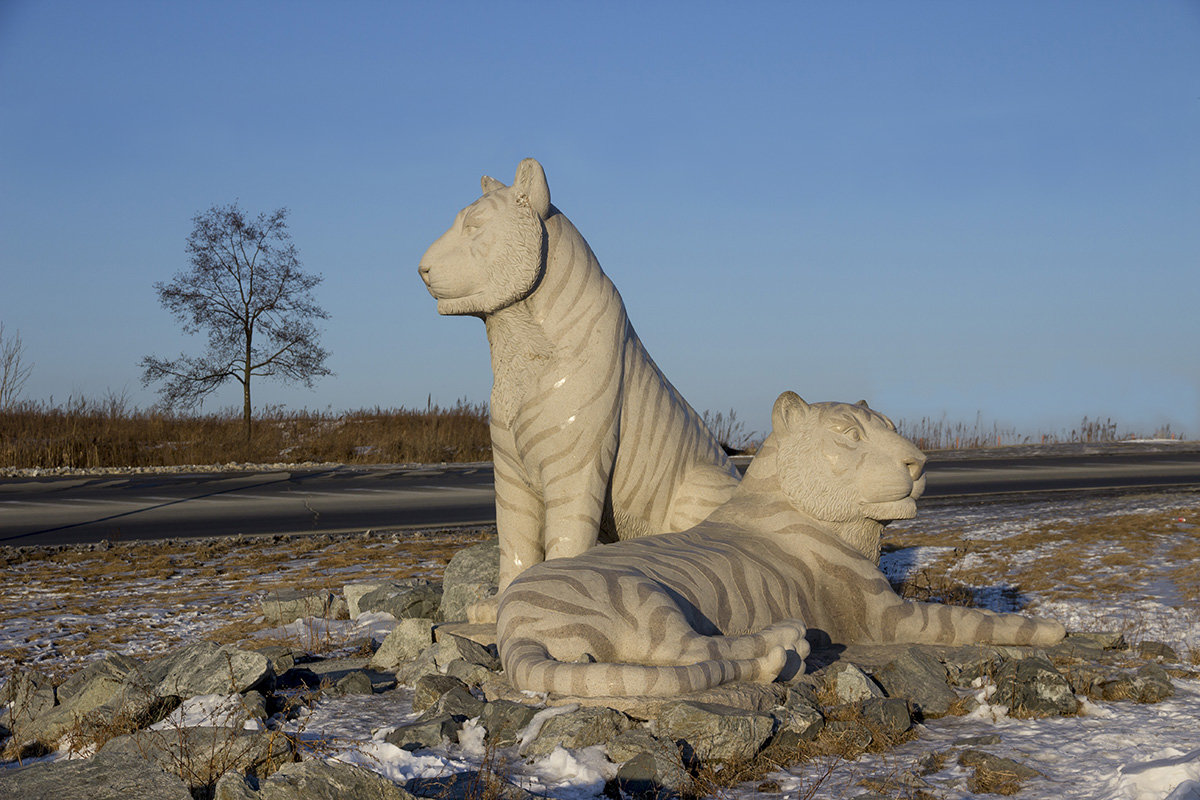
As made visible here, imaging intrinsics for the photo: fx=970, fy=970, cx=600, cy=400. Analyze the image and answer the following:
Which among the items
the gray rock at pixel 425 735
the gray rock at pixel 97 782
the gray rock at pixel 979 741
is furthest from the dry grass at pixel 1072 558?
the gray rock at pixel 97 782

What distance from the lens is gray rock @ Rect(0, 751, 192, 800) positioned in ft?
9.73

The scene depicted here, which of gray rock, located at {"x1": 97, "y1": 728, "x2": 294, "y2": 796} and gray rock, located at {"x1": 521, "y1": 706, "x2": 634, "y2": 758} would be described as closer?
gray rock, located at {"x1": 97, "y1": 728, "x2": 294, "y2": 796}

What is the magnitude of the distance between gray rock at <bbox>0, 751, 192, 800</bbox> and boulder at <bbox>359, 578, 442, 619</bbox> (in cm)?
362

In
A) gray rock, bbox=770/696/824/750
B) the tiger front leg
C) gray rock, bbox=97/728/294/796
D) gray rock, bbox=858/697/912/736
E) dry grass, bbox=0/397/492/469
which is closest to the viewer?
gray rock, bbox=97/728/294/796

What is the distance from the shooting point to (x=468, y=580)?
660 cm

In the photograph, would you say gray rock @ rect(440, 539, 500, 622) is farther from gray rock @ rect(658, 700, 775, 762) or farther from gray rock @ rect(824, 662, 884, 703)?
gray rock @ rect(658, 700, 775, 762)

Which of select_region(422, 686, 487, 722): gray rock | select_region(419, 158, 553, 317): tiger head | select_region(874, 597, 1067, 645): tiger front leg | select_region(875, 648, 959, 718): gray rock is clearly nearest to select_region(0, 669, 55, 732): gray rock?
select_region(422, 686, 487, 722): gray rock

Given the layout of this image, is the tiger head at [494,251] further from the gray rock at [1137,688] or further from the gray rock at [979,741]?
the gray rock at [1137,688]

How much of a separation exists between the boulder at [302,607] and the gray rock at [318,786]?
408 cm

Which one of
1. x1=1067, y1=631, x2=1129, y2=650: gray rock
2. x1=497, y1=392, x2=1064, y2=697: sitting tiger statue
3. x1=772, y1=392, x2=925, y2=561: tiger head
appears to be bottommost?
x1=1067, y1=631, x2=1129, y2=650: gray rock

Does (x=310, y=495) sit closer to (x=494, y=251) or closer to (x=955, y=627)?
(x=494, y=251)

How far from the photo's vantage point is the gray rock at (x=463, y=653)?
4.75 m

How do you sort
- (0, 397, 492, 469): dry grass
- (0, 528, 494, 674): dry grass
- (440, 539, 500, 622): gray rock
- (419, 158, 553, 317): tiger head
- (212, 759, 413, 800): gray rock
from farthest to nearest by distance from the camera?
(0, 397, 492, 469): dry grass
(440, 539, 500, 622): gray rock
(0, 528, 494, 674): dry grass
(419, 158, 553, 317): tiger head
(212, 759, 413, 800): gray rock

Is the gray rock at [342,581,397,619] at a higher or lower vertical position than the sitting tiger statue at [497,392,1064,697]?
lower
